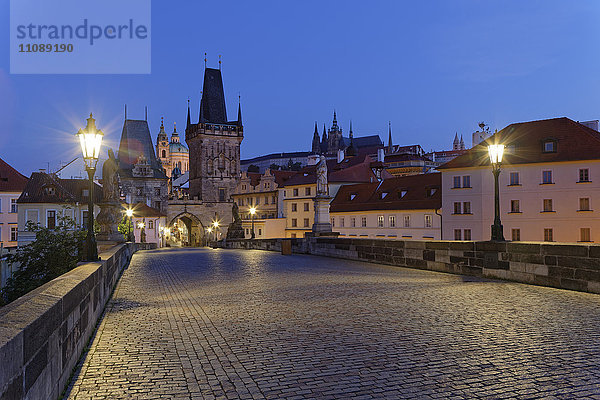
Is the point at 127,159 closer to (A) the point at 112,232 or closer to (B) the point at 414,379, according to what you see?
(A) the point at 112,232

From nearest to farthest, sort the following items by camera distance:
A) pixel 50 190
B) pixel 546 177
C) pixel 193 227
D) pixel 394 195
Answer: pixel 546 177, pixel 394 195, pixel 50 190, pixel 193 227

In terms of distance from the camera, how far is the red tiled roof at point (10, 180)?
60562 mm

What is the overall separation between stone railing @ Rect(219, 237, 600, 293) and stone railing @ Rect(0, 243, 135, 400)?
31.1ft

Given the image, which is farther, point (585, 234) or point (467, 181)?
point (467, 181)

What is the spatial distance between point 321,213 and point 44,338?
22.7m

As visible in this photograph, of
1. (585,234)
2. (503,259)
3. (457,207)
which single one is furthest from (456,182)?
(503,259)

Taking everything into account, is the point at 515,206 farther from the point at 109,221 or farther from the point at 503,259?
the point at 109,221

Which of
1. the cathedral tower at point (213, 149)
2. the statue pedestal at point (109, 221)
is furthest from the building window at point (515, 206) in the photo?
the cathedral tower at point (213, 149)

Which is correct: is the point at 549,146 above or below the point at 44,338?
above

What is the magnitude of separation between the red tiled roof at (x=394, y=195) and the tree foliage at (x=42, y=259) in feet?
143

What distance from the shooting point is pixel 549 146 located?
46.5m

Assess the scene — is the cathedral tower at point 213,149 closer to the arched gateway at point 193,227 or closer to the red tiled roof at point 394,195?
the arched gateway at point 193,227

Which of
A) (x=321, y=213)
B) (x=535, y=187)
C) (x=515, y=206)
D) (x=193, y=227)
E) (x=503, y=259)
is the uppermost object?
(x=535, y=187)

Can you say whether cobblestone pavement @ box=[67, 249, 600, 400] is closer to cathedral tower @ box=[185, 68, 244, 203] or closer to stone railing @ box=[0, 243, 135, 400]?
stone railing @ box=[0, 243, 135, 400]
